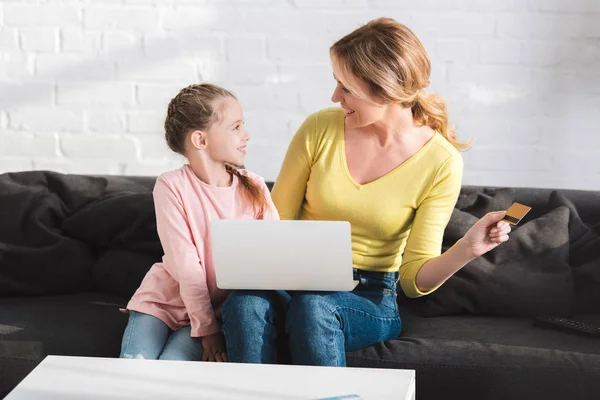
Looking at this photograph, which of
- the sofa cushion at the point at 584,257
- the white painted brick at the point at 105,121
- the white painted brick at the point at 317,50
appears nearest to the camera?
the sofa cushion at the point at 584,257

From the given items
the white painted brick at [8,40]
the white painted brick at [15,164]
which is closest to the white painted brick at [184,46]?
the white painted brick at [8,40]

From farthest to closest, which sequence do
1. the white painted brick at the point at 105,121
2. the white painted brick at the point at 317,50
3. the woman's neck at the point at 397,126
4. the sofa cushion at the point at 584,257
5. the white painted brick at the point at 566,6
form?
the white painted brick at the point at 105,121 → the white painted brick at the point at 317,50 → the white painted brick at the point at 566,6 → the sofa cushion at the point at 584,257 → the woman's neck at the point at 397,126

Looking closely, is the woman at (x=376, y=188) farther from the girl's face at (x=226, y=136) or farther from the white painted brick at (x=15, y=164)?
the white painted brick at (x=15, y=164)

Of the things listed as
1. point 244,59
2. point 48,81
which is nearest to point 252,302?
point 244,59

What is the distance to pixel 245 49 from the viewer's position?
3236 mm

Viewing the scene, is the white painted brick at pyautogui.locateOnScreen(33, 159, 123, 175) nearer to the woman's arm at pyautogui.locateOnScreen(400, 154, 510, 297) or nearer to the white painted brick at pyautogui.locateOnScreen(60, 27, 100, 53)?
the white painted brick at pyautogui.locateOnScreen(60, 27, 100, 53)

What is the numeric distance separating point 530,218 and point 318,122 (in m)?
0.71

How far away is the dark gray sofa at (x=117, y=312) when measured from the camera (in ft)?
7.79

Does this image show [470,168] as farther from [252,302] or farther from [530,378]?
[252,302]

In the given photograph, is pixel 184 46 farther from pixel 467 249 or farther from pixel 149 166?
pixel 467 249

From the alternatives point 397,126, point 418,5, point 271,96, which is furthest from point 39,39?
point 397,126

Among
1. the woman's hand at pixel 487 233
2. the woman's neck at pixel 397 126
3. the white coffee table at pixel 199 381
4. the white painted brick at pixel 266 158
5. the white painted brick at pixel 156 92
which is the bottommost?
the white coffee table at pixel 199 381

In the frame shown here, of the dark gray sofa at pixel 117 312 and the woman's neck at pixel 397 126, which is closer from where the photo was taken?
the dark gray sofa at pixel 117 312

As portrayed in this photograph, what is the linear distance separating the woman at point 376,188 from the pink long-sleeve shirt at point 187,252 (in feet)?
0.38
